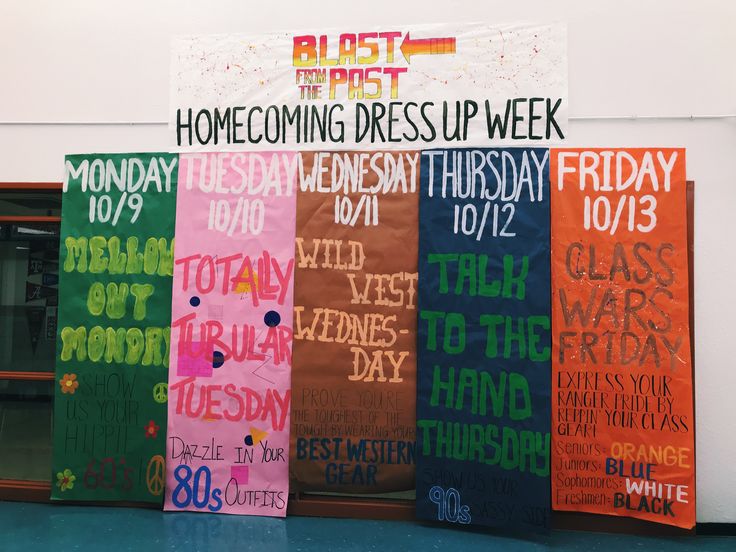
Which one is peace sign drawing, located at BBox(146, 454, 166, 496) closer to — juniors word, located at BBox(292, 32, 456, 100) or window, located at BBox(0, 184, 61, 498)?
window, located at BBox(0, 184, 61, 498)

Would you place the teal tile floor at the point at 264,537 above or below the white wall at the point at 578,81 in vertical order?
below

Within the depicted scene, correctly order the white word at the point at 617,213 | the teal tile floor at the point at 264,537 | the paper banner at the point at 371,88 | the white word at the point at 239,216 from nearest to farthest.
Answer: the teal tile floor at the point at 264,537, the white word at the point at 617,213, the paper banner at the point at 371,88, the white word at the point at 239,216

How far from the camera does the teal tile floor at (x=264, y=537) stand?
9.89 ft

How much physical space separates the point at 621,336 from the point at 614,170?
107 cm

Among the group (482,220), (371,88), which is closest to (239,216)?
(371,88)

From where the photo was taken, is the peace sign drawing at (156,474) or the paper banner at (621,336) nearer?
the paper banner at (621,336)

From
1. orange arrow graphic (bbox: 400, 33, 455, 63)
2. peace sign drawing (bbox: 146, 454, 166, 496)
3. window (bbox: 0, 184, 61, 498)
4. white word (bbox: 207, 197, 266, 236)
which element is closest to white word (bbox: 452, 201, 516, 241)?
orange arrow graphic (bbox: 400, 33, 455, 63)

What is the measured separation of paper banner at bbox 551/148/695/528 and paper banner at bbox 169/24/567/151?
0.55 metres

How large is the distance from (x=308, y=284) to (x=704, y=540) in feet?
9.91

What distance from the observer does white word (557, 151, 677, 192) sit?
3158mm

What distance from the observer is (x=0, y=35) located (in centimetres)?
364

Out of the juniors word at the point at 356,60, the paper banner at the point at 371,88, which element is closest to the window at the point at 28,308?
the paper banner at the point at 371,88

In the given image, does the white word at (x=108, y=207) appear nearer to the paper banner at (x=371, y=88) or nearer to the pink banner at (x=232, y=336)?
the pink banner at (x=232, y=336)

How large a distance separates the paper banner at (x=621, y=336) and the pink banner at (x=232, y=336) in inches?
71.7
